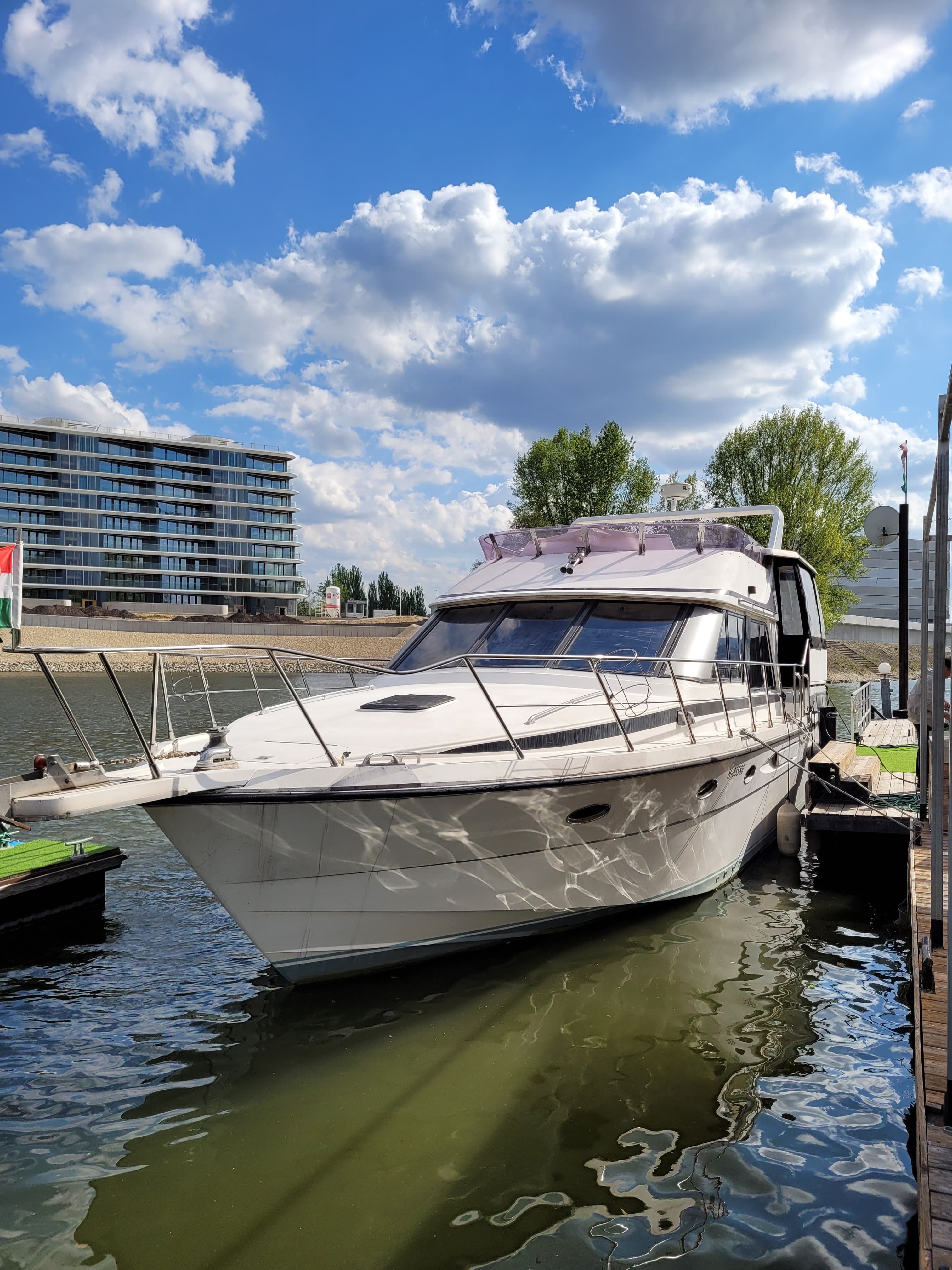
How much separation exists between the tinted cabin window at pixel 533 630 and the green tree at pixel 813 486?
91.8 ft

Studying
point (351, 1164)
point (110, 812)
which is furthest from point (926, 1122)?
point (110, 812)

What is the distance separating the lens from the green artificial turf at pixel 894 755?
11.9m

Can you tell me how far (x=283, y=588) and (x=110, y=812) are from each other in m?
88.3

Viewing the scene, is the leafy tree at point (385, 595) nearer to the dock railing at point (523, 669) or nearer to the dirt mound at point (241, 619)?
the dirt mound at point (241, 619)

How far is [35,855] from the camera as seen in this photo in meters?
7.68

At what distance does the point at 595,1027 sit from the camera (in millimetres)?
5301

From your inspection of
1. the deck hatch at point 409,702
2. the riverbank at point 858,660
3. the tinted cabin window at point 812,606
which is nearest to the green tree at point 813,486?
the riverbank at point 858,660

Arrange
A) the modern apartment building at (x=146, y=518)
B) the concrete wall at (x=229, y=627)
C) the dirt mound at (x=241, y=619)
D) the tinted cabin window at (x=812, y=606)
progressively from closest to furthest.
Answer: the tinted cabin window at (x=812, y=606) < the concrete wall at (x=229, y=627) < the dirt mound at (x=241, y=619) < the modern apartment building at (x=146, y=518)

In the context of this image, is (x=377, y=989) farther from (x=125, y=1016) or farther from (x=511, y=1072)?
(x=125, y=1016)

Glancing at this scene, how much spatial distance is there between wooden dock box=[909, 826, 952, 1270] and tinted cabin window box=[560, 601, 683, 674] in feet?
8.95

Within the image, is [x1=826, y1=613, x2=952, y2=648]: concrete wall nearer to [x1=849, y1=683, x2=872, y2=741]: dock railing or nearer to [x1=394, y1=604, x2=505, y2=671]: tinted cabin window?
[x1=849, y1=683, x2=872, y2=741]: dock railing

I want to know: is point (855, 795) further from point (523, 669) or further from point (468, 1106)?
point (468, 1106)

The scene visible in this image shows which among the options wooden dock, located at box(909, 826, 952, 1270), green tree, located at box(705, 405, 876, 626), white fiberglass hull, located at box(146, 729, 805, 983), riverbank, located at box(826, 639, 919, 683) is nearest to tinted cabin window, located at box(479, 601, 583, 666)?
white fiberglass hull, located at box(146, 729, 805, 983)

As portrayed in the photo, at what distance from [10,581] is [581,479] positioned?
37.0 m
